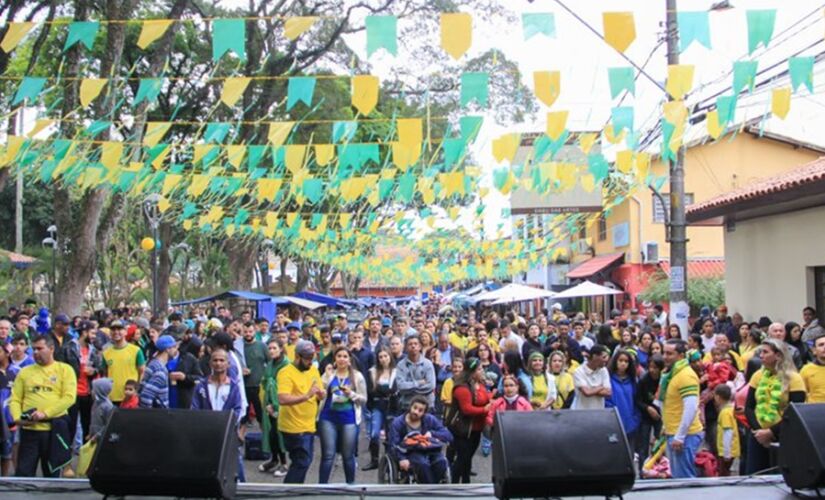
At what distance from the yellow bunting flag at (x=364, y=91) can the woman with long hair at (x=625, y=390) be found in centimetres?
379

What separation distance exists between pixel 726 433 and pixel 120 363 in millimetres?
6133

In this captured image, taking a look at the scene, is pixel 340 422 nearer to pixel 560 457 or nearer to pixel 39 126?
pixel 560 457

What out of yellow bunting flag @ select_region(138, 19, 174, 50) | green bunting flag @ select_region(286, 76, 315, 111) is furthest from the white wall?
yellow bunting flag @ select_region(138, 19, 174, 50)

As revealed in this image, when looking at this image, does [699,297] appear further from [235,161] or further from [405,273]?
[405,273]

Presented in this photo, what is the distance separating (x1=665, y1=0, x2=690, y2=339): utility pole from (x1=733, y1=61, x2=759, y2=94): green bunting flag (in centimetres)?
449

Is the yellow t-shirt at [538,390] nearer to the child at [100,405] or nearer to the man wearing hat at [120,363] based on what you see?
the man wearing hat at [120,363]

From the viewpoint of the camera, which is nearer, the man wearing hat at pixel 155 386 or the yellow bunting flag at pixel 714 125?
the man wearing hat at pixel 155 386

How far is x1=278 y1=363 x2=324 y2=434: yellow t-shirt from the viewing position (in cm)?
764

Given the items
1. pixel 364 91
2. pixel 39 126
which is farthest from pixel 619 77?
pixel 39 126

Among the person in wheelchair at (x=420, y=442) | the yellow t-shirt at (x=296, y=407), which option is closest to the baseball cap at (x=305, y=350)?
the yellow t-shirt at (x=296, y=407)

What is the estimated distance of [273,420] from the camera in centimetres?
970

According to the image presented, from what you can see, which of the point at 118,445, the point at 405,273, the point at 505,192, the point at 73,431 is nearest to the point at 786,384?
the point at 118,445

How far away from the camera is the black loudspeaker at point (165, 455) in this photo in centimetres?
470

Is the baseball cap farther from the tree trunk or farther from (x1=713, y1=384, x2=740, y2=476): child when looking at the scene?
the tree trunk
